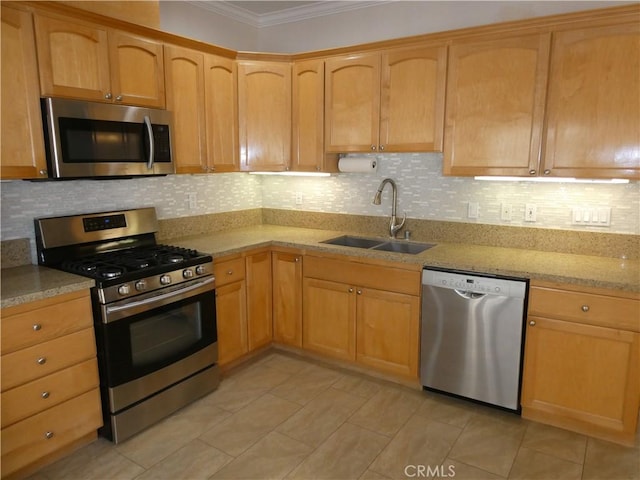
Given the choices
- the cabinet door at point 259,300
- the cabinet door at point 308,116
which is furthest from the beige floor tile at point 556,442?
the cabinet door at point 308,116

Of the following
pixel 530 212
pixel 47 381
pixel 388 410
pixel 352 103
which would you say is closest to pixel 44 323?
pixel 47 381

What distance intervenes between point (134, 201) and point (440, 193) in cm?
211

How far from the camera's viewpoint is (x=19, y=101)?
6.95 feet

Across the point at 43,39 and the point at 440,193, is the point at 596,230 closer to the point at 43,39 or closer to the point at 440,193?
the point at 440,193

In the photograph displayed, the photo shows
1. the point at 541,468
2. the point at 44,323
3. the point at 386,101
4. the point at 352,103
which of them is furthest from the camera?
the point at 352,103

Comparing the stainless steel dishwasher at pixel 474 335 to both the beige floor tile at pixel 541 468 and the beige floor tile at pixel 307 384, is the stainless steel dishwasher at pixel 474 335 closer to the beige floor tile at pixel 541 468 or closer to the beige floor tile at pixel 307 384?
the beige floor tile at pixel 541 468

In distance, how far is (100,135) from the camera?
2.42 metres

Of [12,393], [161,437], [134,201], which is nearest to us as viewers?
[12,393]

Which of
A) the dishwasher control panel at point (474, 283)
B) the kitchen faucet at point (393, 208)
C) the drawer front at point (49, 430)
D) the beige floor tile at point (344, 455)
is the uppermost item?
the kitchen faucet at point (393, 208)

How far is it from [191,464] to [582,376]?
2049 millimetres

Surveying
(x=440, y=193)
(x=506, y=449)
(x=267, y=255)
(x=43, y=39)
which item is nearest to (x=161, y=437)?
(x=267, y=255)

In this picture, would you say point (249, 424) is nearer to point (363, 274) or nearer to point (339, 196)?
point (363, 274)

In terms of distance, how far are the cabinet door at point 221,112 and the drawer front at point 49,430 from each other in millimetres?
1678

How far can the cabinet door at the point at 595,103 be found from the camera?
7.45 ft
